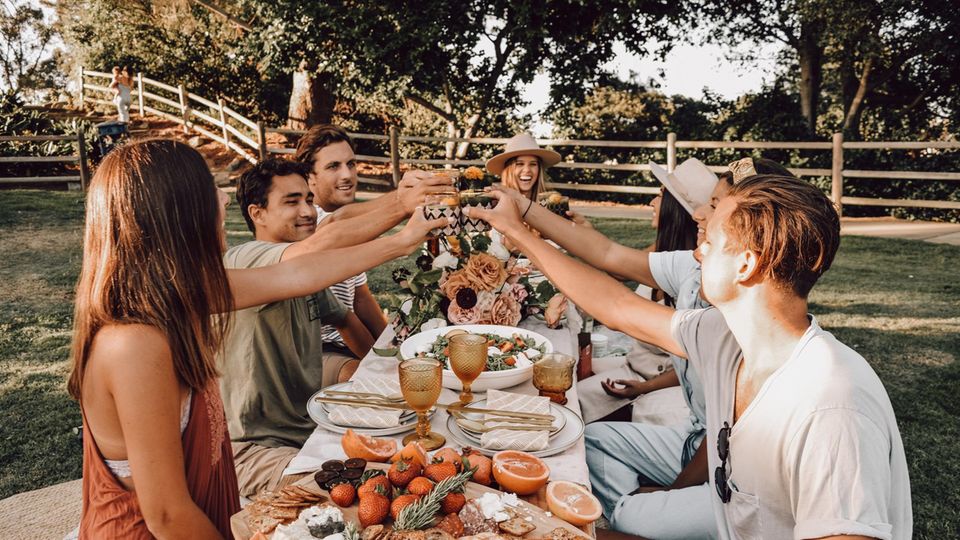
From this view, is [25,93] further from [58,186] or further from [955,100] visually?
[955,100]

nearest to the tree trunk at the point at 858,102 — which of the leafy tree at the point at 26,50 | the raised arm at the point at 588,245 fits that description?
the raised arm at the point at 588,245

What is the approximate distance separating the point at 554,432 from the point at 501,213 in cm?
123

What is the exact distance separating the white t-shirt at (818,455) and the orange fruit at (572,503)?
42 cm

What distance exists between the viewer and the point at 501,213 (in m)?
3.04

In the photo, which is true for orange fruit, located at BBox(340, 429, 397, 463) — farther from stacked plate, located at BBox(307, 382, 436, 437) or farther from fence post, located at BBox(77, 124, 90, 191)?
fence post, located at BBox(77, 124, 90, 191)

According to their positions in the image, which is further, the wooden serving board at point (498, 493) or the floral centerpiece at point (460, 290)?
the floral centerpiece at point (460, 290)

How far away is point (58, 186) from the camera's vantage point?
16156mm

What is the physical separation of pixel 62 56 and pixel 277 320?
3645 centimetres

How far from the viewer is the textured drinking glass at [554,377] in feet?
7.85

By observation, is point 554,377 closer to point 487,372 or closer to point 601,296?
point 487,372

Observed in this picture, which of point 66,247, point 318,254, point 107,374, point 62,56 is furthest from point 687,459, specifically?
point 62,56

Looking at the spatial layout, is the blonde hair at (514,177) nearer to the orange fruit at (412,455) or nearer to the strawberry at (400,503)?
the orange fruit at (412,455)

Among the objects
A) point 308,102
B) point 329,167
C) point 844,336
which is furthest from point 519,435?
point 308,102

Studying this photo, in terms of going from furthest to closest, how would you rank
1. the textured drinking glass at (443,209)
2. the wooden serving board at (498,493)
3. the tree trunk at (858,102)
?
the tree trunk at (858,102), the textured drinking glass at (443,209), the wooden serving board at (498,493)
